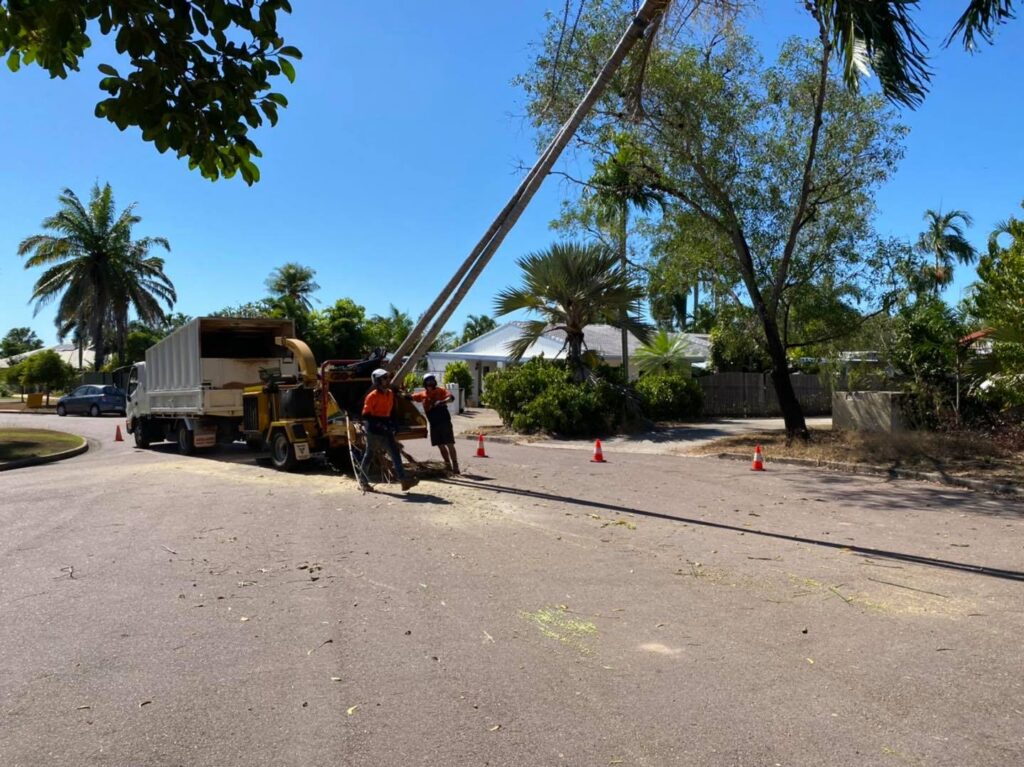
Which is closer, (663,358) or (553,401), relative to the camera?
(553,401)

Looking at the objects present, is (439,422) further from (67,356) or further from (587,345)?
(67,356)

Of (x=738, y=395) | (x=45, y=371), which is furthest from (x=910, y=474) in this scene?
(x=45, y=371)

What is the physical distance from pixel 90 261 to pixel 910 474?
43.2 metres

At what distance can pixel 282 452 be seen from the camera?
1432 centimetres

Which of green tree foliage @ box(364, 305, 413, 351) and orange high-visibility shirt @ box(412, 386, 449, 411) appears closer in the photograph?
orange high-visibility shirt @ box(412, 386, 449, 411)

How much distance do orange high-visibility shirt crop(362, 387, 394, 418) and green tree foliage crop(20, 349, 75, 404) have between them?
4063cm

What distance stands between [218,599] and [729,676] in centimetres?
376

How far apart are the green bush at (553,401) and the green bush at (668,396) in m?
1.81

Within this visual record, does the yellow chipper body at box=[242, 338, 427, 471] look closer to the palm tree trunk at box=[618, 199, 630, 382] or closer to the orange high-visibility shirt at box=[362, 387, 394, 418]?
the orange high-visibility shirt at box=[362, 387, 394, 418]

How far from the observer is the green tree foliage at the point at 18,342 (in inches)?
3617

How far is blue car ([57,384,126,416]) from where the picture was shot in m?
37.1

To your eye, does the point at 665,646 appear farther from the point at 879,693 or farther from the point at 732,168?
the point at 732,168

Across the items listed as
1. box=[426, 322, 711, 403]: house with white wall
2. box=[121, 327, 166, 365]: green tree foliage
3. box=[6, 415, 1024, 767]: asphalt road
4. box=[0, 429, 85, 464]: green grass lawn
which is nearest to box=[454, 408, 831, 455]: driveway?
box=[6, 415, 1024, 767]: asphalt road

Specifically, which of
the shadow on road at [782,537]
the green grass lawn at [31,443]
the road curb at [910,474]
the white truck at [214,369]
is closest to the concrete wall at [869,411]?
the road curb at [910,474]
